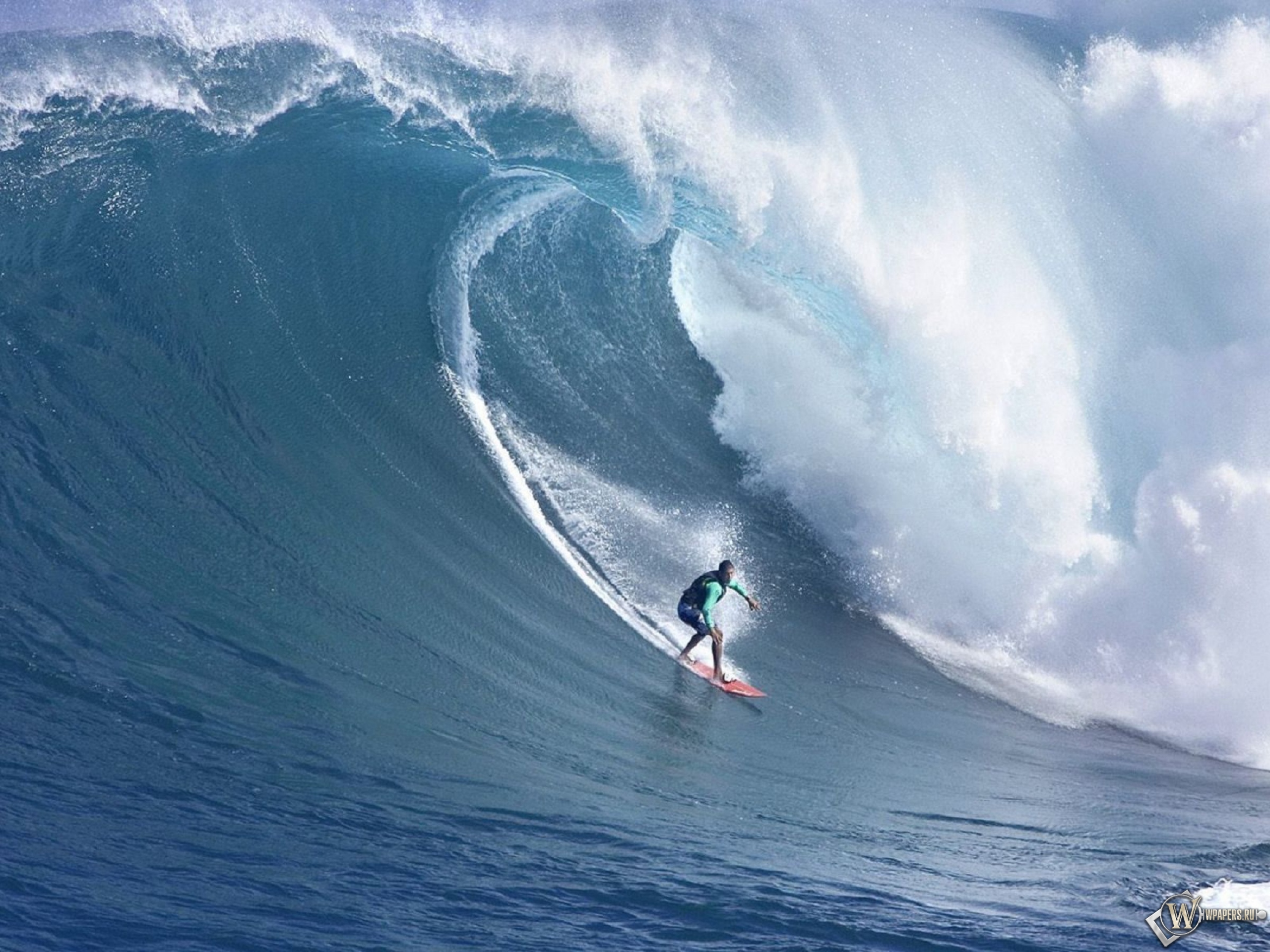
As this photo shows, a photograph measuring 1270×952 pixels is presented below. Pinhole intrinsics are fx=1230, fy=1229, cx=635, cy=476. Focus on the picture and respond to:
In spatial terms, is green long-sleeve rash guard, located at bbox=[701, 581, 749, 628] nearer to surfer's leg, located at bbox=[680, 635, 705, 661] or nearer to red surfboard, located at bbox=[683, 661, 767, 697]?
surfer's leg, located at bbox=[680, 635, 705, 661]

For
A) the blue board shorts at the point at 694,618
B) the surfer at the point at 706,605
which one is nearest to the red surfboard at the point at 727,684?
the surfer at the point at 706,605

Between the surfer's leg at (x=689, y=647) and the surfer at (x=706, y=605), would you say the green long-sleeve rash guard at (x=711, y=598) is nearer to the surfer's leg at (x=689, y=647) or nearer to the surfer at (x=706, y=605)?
the surfer at (x=706, y=605)

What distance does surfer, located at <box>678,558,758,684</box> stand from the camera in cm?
920

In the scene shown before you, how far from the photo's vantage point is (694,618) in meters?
9.39

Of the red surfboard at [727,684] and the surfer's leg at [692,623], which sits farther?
the surfer's leg at [692,623]

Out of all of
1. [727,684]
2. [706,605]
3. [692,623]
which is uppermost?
[706,605]

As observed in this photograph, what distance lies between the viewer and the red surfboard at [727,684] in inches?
356

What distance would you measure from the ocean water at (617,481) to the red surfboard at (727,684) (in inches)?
6.0

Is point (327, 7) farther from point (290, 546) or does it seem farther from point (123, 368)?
point (290, 546)

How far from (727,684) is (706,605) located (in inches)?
24.7

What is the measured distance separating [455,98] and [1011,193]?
6801 millimetres

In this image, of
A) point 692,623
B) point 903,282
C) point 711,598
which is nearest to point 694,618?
point 692,623

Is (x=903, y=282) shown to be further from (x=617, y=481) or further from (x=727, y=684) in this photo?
(x=727, y=684)

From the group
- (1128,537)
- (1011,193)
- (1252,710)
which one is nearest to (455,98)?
(1011,193)
